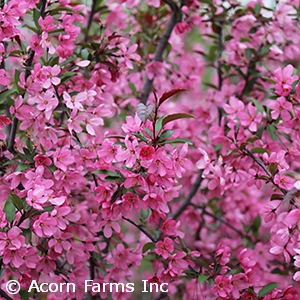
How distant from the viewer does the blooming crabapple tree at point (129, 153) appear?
135 cm

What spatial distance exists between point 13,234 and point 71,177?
0.25 meters

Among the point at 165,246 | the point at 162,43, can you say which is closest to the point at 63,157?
the point at 165,246

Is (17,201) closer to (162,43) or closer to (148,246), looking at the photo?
(148,246)

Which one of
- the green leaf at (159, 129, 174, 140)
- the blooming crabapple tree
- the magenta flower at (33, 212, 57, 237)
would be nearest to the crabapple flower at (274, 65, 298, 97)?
the blooming crabapple tree

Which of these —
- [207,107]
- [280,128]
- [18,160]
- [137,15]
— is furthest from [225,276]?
[137,15]

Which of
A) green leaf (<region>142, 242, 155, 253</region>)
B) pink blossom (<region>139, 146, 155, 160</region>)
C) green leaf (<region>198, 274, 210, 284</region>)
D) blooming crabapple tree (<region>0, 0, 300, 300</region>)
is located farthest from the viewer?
green leaf (<region>142, 242, 155, 253</region>)

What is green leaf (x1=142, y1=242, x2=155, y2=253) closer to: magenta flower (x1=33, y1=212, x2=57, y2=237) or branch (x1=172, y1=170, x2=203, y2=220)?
magenta flower (x1=33, y1=212, x2=57, y2=237)

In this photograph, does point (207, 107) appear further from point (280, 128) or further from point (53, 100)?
point (53, 100)

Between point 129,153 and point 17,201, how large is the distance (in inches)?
13.1

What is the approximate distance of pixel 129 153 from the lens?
1304 mm

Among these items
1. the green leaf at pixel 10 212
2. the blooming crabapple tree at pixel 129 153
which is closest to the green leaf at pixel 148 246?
the blooming crabapple tree at pixel 129 153

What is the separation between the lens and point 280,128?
1.71 metres

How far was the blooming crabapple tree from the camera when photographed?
1.35 metres

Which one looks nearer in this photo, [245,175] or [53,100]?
[53,100]
